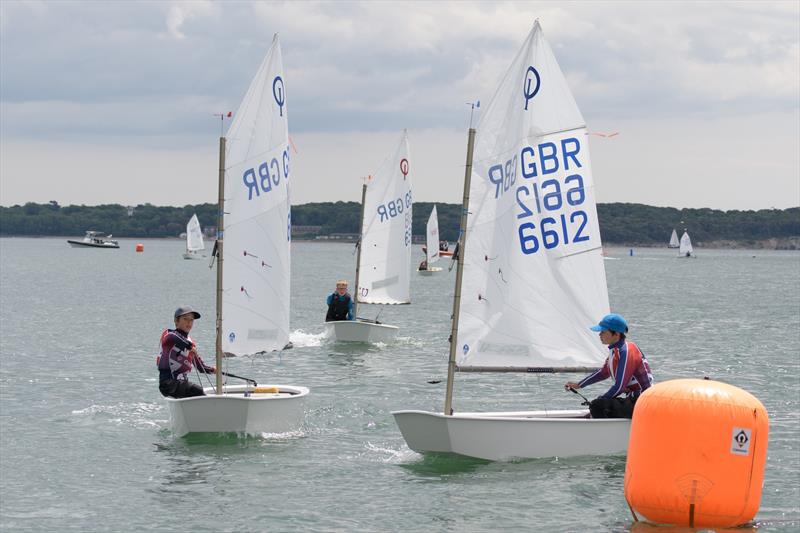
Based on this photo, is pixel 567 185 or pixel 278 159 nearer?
pixel 567 185

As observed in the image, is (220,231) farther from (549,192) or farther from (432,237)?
(432,237)

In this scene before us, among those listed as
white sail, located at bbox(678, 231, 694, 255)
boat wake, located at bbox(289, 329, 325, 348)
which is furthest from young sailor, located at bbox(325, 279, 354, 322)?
white sail, located at bbox(678, 231, 694, 255)

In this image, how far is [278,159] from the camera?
18.4 m

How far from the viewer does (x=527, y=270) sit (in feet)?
53.2

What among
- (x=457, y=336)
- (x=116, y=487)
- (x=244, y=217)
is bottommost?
(x=116, y=487)

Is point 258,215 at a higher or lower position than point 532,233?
higher

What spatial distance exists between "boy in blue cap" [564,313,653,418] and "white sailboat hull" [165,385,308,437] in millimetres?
4556

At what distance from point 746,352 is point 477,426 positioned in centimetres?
2207

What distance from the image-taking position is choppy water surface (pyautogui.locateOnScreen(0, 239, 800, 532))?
1378cm

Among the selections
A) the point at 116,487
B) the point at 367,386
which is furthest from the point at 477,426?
the point at 367,386

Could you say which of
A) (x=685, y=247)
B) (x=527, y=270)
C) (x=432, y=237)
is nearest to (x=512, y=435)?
(x=527, y=270)

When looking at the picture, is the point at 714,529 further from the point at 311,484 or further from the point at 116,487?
the point at 116,487

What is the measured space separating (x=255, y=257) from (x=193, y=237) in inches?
4481

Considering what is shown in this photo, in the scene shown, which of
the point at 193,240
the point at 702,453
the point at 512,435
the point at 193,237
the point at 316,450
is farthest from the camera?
the point at 193,240
